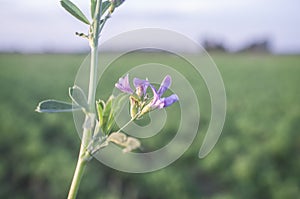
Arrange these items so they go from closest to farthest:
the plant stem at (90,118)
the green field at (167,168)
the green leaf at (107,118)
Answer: the plant stem at (90,118) < the green leaf at (107,118) < the green field at (167,168)

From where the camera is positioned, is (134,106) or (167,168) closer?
(134,106)

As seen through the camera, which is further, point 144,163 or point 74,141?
point 74,141

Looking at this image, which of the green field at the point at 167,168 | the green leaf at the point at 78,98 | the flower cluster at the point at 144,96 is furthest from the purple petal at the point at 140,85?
the green field at the point at 167,168

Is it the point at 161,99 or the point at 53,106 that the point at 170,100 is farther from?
the point at 53,106

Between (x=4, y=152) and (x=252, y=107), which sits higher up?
(x=252, y=107)

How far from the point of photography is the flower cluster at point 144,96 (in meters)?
0.82

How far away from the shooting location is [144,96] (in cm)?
92

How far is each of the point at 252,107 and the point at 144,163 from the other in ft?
23.5

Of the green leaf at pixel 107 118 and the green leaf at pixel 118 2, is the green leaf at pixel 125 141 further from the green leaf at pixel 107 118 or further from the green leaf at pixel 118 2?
the green leaf at pixel 118 2

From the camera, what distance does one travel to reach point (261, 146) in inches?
333

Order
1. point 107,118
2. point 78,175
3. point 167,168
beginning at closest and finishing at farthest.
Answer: point 78,175
point 107,118
point 167,168

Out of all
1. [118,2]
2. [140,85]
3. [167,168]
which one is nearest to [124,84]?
[140,85]

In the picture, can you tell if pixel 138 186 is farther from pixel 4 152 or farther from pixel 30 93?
A: pixel 30 93

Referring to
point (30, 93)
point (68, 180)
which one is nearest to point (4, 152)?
point (68, 180)
